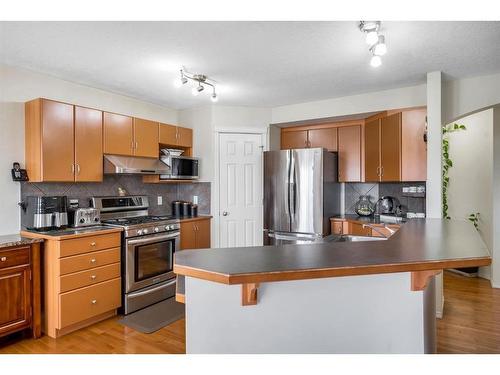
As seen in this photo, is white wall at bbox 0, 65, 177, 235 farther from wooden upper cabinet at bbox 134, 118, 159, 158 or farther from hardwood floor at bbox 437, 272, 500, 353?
hardwood floor at bbox 437, 272, 500, 353

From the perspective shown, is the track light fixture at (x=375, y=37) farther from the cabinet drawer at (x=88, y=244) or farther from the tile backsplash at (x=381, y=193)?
the cabinet drawer at (x=88, y=244)

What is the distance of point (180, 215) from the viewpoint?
4375 mm

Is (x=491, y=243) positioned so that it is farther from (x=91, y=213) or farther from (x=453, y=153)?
(x=91, y=213)

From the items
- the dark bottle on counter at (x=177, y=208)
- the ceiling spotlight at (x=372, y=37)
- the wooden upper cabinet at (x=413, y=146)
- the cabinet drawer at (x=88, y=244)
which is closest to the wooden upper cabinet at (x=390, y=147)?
the wooden upper cabinet at (x=413, y=146)

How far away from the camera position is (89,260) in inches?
116

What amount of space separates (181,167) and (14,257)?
202cm

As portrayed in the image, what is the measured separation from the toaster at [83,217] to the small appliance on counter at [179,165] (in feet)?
3.06

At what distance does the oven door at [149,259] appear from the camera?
3.24 meters

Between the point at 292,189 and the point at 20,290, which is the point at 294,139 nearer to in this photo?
the point at 292,189

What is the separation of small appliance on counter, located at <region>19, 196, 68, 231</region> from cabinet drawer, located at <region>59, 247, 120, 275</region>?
41cm

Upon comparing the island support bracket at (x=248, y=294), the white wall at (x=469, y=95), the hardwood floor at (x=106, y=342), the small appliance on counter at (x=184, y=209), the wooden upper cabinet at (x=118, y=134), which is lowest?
the hardwood floor at (x=106, y=342)

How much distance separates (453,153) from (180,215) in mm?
4100
